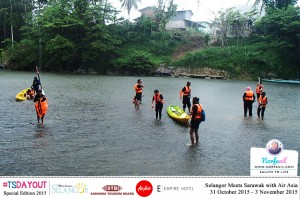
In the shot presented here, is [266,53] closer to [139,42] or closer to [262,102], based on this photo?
[139,42]

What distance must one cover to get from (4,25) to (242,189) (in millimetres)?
74210

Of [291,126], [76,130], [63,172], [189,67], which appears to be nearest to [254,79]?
[189,67]

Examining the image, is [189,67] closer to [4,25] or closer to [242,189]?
[4,25]

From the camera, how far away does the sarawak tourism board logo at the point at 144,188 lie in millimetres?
5172

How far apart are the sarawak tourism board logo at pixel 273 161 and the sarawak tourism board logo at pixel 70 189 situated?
9.75ft

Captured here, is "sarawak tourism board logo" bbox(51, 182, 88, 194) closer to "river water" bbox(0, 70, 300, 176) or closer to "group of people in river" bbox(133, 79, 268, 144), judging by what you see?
"river water" bbox(0, 70, 300, 176)

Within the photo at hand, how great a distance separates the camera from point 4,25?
6856 cm

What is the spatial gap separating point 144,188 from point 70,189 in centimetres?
126

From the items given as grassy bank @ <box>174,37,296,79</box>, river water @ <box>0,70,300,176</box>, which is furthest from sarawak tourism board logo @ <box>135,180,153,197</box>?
grassy bank @ <box>174,37,296,79</box>

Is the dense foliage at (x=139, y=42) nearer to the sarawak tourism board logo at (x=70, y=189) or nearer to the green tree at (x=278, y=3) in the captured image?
the green tree at (x=278, y=3)

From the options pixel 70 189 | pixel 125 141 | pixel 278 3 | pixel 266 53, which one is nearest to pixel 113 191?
pixel 70 189

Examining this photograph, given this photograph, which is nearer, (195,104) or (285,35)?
(195,104)

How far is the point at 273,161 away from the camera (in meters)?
5.55

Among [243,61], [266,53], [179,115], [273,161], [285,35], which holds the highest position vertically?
[285,35]
